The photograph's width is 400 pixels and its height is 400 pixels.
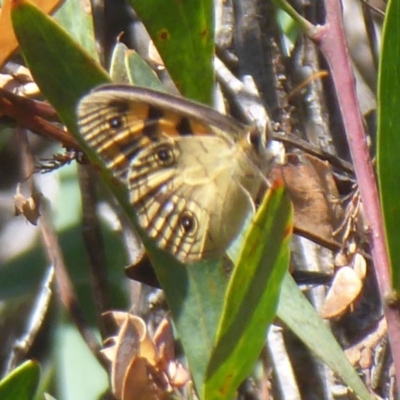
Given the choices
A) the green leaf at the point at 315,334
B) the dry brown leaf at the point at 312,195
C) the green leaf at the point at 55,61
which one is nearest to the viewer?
the green leaf at the point at 55,61

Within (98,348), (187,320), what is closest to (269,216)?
(187,320)

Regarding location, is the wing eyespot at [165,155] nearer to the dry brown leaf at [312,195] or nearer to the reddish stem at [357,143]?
the dry brown leaf at [312,195]

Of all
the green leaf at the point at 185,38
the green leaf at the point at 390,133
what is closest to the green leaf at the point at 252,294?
the green leaf at the point at 390,133

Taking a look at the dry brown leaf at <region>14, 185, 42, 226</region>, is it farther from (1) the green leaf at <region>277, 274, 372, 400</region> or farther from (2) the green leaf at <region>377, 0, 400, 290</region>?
(2) the green leaf at <region>377, 0, 400, 290</region>

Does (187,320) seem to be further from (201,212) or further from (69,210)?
(69,210)

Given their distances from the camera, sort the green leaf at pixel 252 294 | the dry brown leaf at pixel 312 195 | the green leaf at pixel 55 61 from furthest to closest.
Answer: the dry brown leaf at pixel 312 195 < the green leaf at pixel 55 61 < the green leaf at pixel 252 294

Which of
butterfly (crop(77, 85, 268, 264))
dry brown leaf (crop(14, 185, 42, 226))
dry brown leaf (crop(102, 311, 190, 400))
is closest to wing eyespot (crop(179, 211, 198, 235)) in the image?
butterfly (crop(77, 85, 268, 264))
